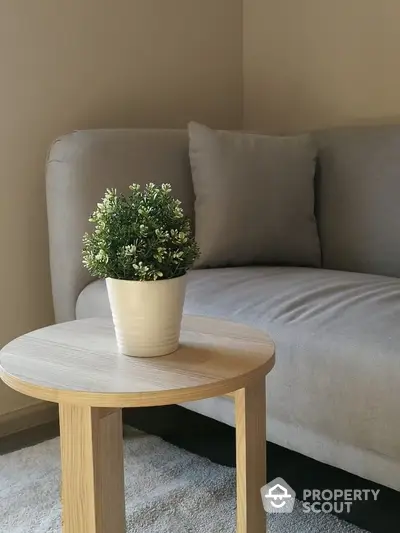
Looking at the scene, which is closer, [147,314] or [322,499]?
[147,314]

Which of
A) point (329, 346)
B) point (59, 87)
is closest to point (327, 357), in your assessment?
point (329, 346)

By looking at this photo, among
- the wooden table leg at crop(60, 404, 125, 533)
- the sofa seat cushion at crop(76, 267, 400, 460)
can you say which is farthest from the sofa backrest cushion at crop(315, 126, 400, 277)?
the wooden table leg at crop(60, 404, 125, 533)

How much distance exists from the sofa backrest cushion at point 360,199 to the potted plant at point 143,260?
3.43 ft

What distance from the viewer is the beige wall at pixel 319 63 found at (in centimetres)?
230

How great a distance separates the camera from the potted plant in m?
1.04

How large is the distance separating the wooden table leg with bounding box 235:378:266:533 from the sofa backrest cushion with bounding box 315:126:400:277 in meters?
0.95

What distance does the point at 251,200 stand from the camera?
1.98 m

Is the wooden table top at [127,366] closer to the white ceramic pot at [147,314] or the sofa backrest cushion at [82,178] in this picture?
the white ceramic pot at [147,314]

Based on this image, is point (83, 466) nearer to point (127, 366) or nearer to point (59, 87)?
point (127, 366)

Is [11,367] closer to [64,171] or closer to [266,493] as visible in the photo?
[266,493]

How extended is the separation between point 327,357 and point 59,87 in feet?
4.07

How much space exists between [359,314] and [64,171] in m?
0.96

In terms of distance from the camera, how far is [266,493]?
1.26m

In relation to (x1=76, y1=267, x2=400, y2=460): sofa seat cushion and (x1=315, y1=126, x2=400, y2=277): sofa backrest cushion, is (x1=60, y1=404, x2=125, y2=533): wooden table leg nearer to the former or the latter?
(x1=76, y1=267, x2=400, y2=460): sofa seat cushion
